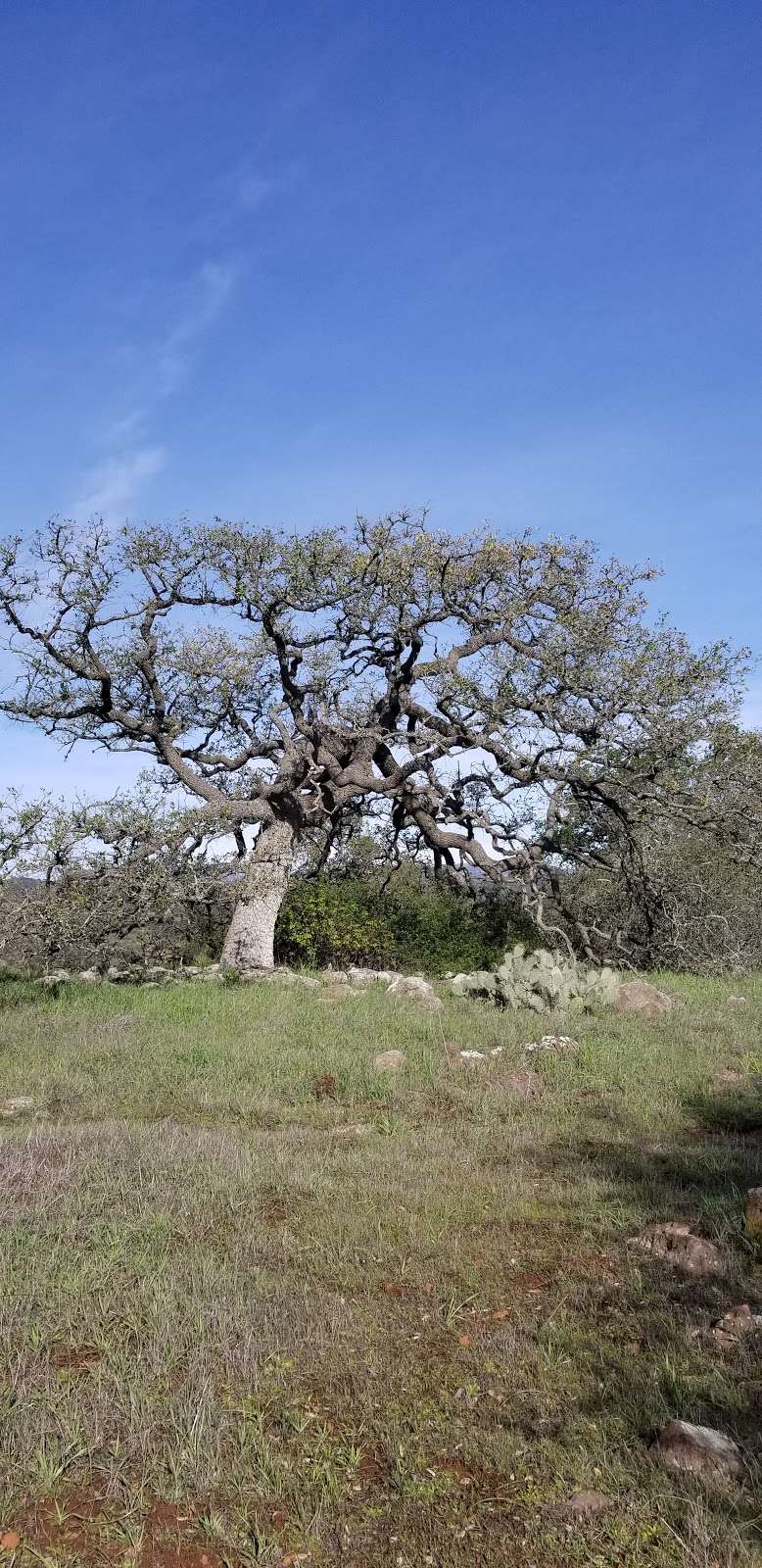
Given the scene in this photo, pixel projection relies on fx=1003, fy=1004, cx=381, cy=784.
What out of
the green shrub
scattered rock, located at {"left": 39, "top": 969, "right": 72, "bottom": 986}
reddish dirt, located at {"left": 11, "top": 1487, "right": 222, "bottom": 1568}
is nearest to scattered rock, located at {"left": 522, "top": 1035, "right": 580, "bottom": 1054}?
reddish dirt, located at {"left": 11, "top": 1487, "right": 222, "bottom": 1568}

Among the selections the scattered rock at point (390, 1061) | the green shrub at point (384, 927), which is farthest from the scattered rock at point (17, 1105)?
the green shrub at point (384, 927)

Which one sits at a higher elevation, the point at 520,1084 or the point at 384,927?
the point at 384,927

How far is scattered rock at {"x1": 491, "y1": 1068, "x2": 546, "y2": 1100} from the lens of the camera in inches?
335

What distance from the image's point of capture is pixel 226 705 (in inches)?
701

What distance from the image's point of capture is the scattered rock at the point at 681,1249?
5.11 meters

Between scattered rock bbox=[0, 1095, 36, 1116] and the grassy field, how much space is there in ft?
0.18

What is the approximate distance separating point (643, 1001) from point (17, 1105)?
24.2 ft

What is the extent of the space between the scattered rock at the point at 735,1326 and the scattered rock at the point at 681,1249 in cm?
53

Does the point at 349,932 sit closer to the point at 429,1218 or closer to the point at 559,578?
the point at 559,578

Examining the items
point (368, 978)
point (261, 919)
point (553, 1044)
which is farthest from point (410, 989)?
point (261, 919)

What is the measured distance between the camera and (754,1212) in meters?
5.46

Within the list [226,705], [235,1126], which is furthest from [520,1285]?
[226,705]

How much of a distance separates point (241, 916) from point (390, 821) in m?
3.92

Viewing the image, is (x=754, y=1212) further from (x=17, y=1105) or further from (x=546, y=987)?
(x=546, y=987)
